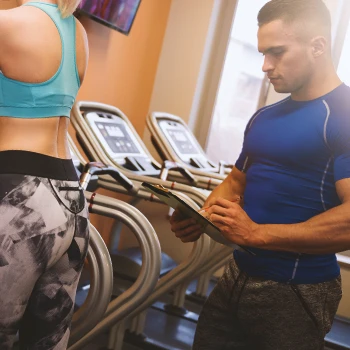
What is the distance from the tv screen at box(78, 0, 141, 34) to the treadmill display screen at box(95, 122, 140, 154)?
683 mm

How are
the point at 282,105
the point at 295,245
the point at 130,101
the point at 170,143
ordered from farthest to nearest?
the point at 130,101 → the point at 170,143 → the point at 282,105 → the point at 295,245

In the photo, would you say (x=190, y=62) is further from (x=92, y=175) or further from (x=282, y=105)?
(x=282, y=105)

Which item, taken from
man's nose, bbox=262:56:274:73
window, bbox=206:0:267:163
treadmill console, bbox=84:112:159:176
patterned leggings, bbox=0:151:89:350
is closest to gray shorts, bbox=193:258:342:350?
patterned leggings, bbox=0:151:89:350

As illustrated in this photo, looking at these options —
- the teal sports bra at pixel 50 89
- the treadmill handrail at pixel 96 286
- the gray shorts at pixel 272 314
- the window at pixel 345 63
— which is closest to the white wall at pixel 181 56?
the window at pixel 345 63

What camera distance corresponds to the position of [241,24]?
17.4 ft

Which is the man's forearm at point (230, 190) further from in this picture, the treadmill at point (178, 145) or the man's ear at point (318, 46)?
the treadmill at point (178, 145)

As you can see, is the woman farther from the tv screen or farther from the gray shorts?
the tv screen

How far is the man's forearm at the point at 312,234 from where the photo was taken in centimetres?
151

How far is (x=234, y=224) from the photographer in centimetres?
157

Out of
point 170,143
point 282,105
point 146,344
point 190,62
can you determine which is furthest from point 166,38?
point 282,105

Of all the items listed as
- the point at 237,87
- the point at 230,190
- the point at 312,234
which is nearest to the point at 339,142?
the point at 312,234

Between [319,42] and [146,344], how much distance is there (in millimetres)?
2298

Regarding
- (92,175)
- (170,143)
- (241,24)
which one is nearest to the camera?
(92,175)

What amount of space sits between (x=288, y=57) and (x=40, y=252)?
786mm
